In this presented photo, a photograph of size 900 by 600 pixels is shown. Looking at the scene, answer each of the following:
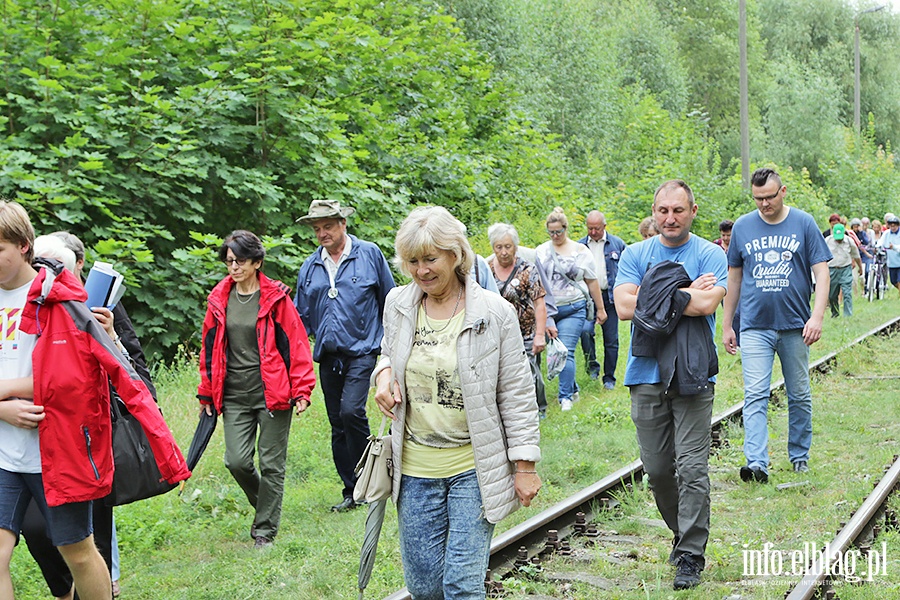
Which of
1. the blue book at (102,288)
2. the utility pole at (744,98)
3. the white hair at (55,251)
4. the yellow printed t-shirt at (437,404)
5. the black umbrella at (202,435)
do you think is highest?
the utility pole at (744,98)

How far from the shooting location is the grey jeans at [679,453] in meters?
5.69

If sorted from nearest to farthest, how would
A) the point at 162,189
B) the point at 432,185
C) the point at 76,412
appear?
the point at 76,412
the point at 162,189
the point at 432,185

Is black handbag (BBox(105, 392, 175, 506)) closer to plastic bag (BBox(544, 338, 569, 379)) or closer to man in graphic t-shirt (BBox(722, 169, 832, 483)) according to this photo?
man in graphic t-shirt (BBox(722, 169, 832, 483))

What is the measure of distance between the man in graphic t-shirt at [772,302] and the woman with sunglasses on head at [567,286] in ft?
11.4

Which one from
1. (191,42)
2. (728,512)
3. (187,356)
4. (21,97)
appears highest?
(191,42)

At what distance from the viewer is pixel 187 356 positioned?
41.6 ft

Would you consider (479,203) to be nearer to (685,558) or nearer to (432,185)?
(432,185)

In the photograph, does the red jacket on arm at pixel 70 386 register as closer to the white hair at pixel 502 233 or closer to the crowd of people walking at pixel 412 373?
the crowd of people walking at pixel 412 373

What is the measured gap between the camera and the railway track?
20.0ft

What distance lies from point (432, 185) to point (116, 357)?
11983 mm

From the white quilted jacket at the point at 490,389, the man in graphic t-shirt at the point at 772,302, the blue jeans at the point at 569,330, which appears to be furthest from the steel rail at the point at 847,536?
the blue jeans at the point at 569,330

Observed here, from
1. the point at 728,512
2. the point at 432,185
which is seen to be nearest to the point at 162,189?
the point at 432,185

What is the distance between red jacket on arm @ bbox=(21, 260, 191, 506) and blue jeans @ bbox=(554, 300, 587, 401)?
7483 mm

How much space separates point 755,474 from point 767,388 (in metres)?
0.67
